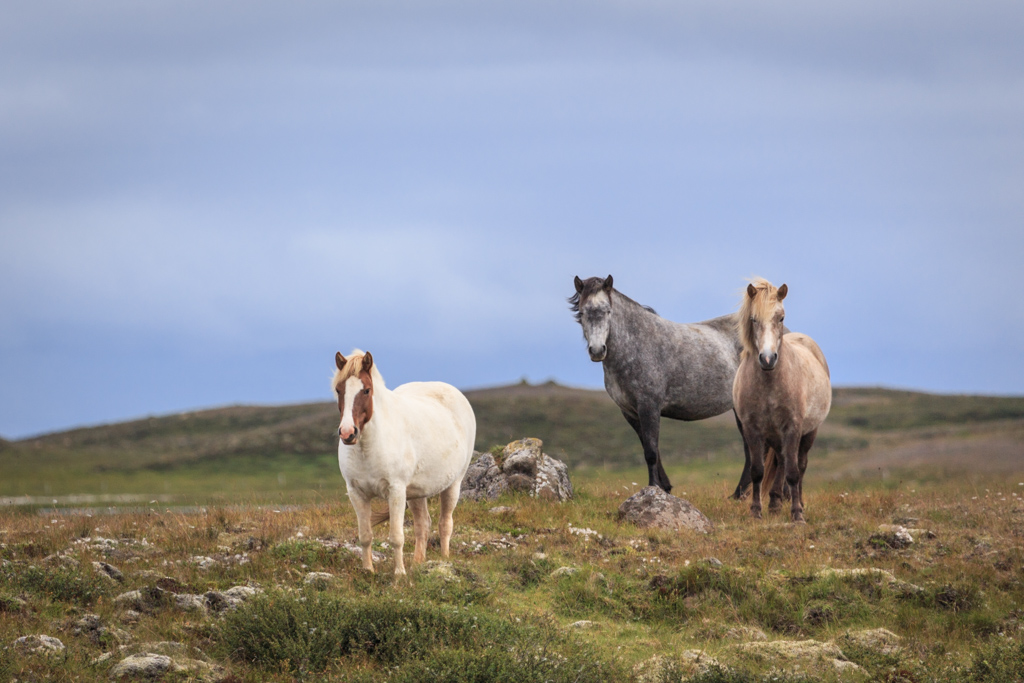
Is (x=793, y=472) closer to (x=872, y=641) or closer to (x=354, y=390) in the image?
(x=872, y=641)

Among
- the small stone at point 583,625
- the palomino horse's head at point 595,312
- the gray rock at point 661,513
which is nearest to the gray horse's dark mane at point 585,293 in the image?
the palomino horse's head at point 595,312

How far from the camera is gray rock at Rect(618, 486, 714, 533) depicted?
48.4 ft

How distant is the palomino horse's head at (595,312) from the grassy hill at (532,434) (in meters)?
32.5

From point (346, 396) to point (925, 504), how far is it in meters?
12.0

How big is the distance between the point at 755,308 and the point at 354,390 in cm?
753

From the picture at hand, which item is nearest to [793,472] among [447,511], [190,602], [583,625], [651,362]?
[651,362]

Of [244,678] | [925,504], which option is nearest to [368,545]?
[244,678]

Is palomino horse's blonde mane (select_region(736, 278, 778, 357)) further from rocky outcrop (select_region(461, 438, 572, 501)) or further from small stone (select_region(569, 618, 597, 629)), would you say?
small stone (select_region(569, 618, 597, 629))

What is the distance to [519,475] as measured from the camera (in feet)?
55.4

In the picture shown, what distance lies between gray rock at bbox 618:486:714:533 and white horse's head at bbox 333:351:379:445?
6.42 metres

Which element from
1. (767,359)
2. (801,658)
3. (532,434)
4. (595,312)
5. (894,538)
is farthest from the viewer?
(532,434)

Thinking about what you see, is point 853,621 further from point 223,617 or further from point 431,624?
point 223,617

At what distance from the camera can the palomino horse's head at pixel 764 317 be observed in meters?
14.4

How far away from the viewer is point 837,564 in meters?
12.6
